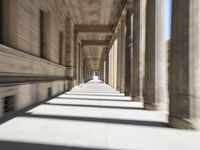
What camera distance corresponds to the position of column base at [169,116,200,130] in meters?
6.75

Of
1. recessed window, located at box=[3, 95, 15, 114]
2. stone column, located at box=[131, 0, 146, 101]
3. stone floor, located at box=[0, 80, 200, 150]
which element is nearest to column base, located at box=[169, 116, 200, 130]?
stone floor, located at box=[0, 80, 200, 150]

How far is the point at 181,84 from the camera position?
716 cm

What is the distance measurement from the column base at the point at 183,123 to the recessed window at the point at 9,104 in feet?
17.2

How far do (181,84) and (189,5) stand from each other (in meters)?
1.96

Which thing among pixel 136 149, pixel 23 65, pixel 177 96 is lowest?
pixel 136 149

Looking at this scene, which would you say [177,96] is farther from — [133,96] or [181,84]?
[133,96]

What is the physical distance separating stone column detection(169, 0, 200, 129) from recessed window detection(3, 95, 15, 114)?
5.33 meters

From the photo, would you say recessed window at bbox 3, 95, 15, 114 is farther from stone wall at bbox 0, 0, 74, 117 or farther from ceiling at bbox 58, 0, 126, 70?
ceiling at bbox 58, 0, 126, 70

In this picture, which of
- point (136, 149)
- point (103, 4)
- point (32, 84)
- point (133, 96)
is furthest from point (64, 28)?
point (136, 149)

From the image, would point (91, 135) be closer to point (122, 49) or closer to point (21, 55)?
point (21, 55)

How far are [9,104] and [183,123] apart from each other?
5749 mm

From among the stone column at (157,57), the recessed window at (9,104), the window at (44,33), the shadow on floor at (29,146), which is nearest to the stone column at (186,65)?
the shadow on floor at (29,146)

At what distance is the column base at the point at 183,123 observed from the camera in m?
6.75

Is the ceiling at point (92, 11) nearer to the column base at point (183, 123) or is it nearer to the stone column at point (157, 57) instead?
the stone column at point (157, 57)
